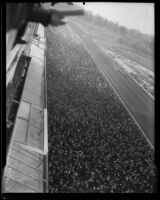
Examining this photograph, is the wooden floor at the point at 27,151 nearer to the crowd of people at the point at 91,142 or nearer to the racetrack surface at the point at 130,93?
the crowd of people at the point at 91,142

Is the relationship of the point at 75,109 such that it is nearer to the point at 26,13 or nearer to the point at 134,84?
the point at 26,13

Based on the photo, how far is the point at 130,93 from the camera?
31.1m

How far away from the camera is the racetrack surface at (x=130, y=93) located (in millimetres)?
24719

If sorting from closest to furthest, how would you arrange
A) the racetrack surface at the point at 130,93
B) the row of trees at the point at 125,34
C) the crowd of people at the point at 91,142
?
the crowd of people at the point at 91,142 → the racetrack surface at the point at 130,93 → the row of trees at the point at 125,34

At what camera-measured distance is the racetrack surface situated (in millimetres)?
24719

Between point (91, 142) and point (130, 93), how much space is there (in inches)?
607

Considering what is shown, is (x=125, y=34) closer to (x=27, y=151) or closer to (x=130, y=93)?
(x=130, y=93)

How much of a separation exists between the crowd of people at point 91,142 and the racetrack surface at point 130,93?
2387 millimetres

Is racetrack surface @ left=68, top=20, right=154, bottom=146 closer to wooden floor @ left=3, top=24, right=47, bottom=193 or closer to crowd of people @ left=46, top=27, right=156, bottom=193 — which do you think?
crowd of people @ left=46, top=27, right=156, bottom=193

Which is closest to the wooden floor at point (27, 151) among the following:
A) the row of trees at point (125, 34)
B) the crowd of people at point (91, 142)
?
the crowd of people at point (91, 142)

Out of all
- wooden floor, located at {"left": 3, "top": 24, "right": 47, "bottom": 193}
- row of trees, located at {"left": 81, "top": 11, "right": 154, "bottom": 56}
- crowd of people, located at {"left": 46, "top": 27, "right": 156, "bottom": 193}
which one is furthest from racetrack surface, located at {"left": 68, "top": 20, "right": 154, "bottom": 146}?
row of trees, located at {"left": 81, "top": 11, "right": 154, "bottom": 56}

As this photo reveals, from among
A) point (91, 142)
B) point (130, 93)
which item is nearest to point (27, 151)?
point (91, 142)
